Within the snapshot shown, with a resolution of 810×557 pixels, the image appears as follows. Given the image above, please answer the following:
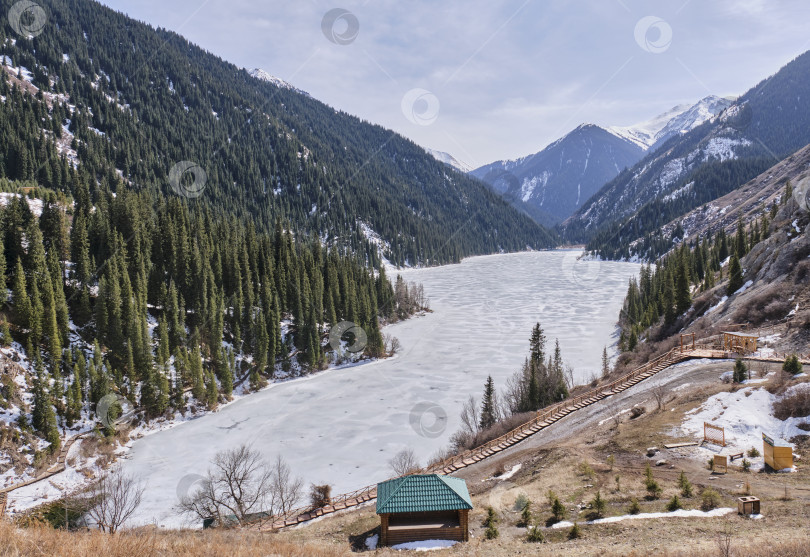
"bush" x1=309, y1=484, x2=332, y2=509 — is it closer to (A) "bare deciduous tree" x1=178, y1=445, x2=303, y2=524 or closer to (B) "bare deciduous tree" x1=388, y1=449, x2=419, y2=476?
→ (A) "bare deciduous tree" x1=178, y1=445, x2=303, y2=524

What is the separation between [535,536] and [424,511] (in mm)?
5673

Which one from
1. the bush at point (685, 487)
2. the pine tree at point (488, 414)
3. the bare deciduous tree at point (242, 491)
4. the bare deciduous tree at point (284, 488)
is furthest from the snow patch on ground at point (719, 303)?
the bare deciduous tree at point (242, 491)

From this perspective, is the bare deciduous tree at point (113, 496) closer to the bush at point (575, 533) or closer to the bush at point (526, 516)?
the bush at point (526, 516)

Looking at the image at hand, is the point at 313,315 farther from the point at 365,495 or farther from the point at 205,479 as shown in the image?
the point at 365,495

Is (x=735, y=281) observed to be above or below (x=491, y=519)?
above

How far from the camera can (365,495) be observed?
120 feet

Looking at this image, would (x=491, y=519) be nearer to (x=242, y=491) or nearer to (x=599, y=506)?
(x=599, y=506)

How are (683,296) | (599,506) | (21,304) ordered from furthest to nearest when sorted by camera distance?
1. (683,296)
2. (21,304)
3. (599,506)

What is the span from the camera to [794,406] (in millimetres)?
29406

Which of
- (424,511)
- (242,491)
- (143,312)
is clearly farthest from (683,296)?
(143,312)

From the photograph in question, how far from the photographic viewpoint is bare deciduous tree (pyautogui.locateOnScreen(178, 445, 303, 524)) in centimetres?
3959

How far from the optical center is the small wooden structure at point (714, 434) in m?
29.0

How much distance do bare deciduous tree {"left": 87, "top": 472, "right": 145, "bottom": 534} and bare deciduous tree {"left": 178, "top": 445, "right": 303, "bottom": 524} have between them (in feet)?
15.0

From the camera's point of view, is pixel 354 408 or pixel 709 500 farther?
pixel 354 408
